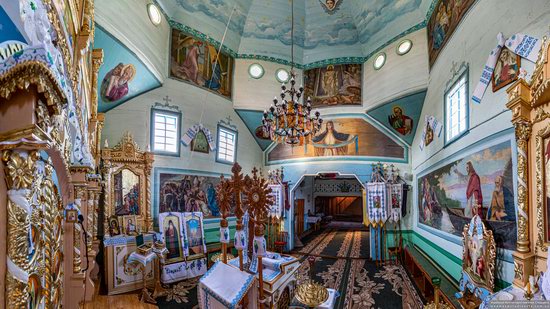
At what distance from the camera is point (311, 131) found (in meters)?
6.96

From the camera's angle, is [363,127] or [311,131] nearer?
[311,131]

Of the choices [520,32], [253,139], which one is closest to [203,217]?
[253,139]

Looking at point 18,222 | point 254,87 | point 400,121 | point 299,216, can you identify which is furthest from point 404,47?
point 18,222

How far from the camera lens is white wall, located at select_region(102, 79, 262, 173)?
8.33 meters

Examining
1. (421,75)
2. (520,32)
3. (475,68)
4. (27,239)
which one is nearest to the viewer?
(27,239)

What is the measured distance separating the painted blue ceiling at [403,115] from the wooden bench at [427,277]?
4.26 metres

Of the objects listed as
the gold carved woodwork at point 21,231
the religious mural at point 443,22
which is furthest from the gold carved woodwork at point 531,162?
the gold carved woodwork at point 21,231

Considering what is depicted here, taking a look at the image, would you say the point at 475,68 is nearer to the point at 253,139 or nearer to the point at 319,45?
the point at 319,45

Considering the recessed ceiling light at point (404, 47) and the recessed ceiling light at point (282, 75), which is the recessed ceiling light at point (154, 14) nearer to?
the recessed ceiling light at point (282, 75)

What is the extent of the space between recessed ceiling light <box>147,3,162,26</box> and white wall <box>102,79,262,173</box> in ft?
6.24

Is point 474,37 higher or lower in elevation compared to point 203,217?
higher

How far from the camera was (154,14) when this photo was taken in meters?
7.74

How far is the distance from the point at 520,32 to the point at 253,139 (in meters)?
10.2

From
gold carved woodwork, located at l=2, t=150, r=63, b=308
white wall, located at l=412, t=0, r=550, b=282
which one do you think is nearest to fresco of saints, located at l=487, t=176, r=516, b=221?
white wall, located at l=412, t=0, r=550, b=282
